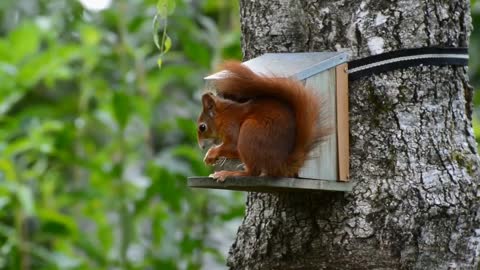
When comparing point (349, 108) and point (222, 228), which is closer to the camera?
point (349, 108)

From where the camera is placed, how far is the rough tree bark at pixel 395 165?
215 cm

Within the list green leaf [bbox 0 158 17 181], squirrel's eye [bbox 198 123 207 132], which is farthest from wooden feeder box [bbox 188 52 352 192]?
green leaf [bbox 0 158 17 181]

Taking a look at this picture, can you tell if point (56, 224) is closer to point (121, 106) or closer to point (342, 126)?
point (121, 106)

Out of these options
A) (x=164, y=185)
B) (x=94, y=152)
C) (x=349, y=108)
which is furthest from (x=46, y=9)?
(x=349, y=108)

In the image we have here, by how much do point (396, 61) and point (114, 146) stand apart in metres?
2.36

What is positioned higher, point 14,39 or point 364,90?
point 14,39

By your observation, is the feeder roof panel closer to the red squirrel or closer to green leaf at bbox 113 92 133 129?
the red squirrel

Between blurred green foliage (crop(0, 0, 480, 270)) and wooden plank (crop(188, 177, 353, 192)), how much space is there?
67.5 inches

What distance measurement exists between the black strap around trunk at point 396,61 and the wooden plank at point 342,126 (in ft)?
0.09

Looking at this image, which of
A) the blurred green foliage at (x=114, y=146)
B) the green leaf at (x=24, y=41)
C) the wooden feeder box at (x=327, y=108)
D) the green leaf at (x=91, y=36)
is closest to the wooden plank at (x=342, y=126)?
the wooden feeder box at (x=327, y=108)

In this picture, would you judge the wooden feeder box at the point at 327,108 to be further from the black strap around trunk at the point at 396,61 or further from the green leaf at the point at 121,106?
the green leaf at the point at 121,106

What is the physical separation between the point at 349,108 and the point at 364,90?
6 cm

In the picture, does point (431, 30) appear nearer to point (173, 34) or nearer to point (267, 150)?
point (267, 150)

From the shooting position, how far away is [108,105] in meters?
4.25
